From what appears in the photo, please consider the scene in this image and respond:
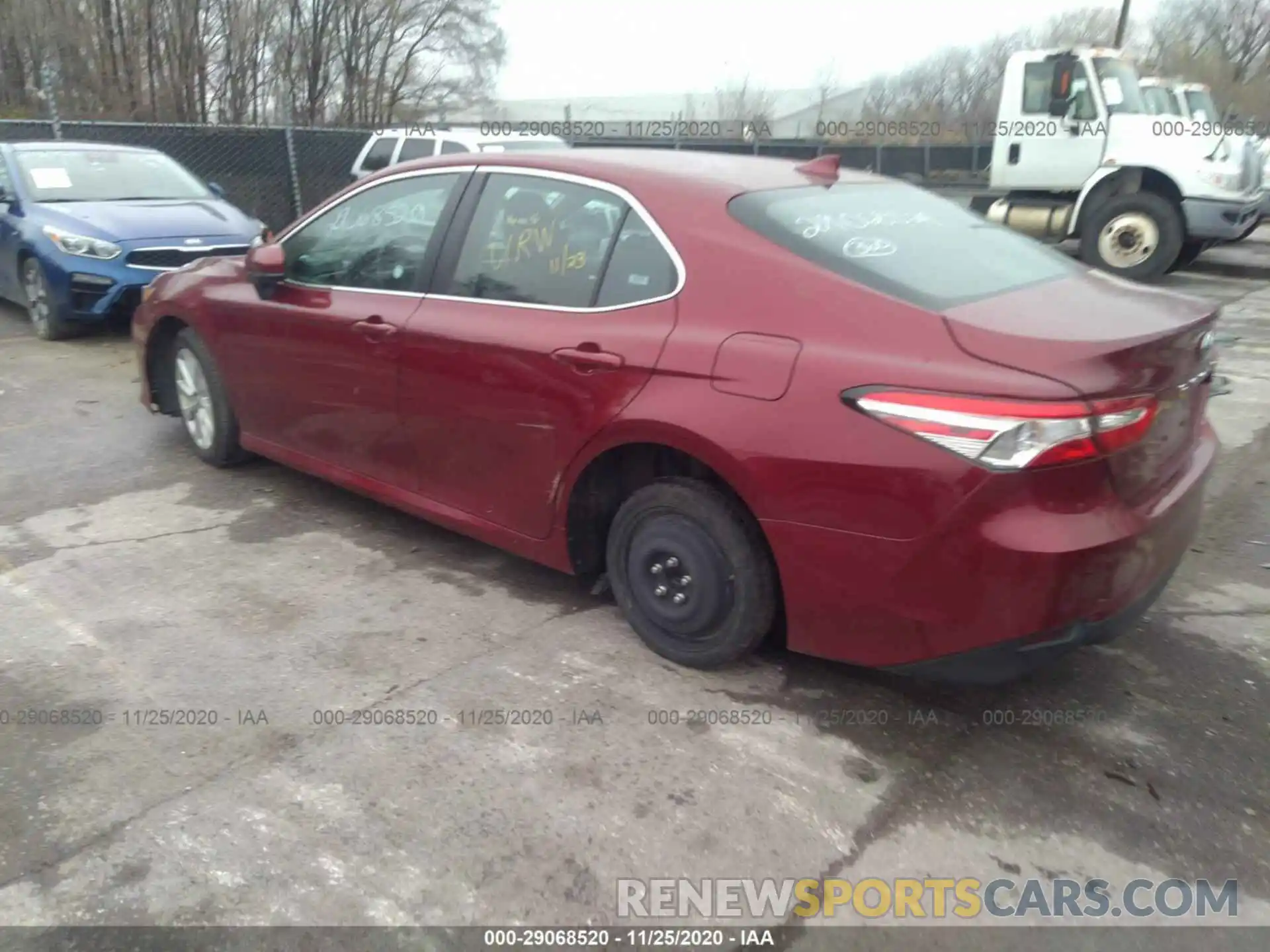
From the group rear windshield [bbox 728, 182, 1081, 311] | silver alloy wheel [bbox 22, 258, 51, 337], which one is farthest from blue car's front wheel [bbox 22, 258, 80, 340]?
rear windshield [bbox 728, 182, 1081, 311]

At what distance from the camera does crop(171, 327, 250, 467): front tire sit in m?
5.04

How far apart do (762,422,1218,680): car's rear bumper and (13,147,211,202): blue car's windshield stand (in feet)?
25.9

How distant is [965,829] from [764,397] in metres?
1.25

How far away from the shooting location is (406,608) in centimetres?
383

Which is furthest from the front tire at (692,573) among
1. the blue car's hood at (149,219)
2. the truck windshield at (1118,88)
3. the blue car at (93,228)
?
the truck windshield at (1118,88)

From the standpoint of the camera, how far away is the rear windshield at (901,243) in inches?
120

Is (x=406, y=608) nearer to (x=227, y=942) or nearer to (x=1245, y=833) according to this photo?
(x=227, y=942)

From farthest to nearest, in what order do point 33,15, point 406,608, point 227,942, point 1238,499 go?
1. point 33,15
2. point 1238,499
3. point 406,608
4. point 227,942

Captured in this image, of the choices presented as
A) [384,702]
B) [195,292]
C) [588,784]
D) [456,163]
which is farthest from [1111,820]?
[195,292]

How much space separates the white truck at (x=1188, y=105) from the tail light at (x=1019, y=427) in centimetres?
1092

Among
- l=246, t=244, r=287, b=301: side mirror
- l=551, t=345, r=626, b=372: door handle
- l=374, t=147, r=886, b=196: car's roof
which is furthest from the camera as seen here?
l=246, t=244, r=287, b=301: side mirror

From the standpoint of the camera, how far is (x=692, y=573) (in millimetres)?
3248

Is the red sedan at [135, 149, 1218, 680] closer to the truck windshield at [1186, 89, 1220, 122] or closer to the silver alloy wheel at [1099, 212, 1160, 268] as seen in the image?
the silver alloy wheel at [1099, 212, 1160, 268]

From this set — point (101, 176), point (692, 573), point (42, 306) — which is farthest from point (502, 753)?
point (101, 176)
